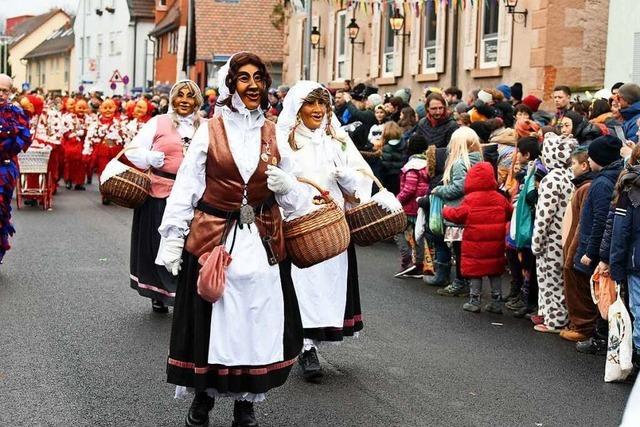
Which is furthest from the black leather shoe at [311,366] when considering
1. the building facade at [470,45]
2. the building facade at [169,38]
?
the building facade at [169,38]

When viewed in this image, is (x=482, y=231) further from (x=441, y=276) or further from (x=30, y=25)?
(x=30, y=25)

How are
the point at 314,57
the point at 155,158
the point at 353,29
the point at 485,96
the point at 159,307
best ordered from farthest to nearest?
1. the point at 314,57
2. the point at 353,29
3. the point at 485,96
4. the point at 159,307
5. the point at 155,158

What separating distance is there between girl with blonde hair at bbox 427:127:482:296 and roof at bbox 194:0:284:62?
40089 mm

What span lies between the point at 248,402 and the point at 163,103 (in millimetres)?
22038

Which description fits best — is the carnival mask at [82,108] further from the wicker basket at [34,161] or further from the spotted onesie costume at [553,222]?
the spotted onesie costume at [553,222]

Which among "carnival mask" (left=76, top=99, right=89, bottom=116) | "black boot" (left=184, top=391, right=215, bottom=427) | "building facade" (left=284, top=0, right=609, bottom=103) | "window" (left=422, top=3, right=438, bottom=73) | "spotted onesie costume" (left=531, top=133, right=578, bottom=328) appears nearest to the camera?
"black boot" (left=184, top=391, right=215, bottom=427)

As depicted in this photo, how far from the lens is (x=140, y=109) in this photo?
22500mm

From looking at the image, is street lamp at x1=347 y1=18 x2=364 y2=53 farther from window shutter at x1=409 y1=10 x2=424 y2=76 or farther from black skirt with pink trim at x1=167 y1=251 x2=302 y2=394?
black skirt with pink trim at x1=167 y1=251 x2=302 y2=394

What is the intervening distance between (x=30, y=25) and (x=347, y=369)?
11115 centimetres

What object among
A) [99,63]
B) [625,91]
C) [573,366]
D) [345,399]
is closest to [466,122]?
[625,91]

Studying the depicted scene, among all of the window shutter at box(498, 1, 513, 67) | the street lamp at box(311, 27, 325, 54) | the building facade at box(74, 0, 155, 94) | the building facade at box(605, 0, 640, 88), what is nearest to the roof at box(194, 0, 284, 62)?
the building facade at box(74, 0, 155, 94)

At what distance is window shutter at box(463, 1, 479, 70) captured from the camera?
924 inches

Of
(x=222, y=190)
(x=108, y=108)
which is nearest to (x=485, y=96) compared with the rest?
(x=222, y=190)

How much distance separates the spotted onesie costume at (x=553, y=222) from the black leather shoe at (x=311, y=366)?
3018 millimetres
